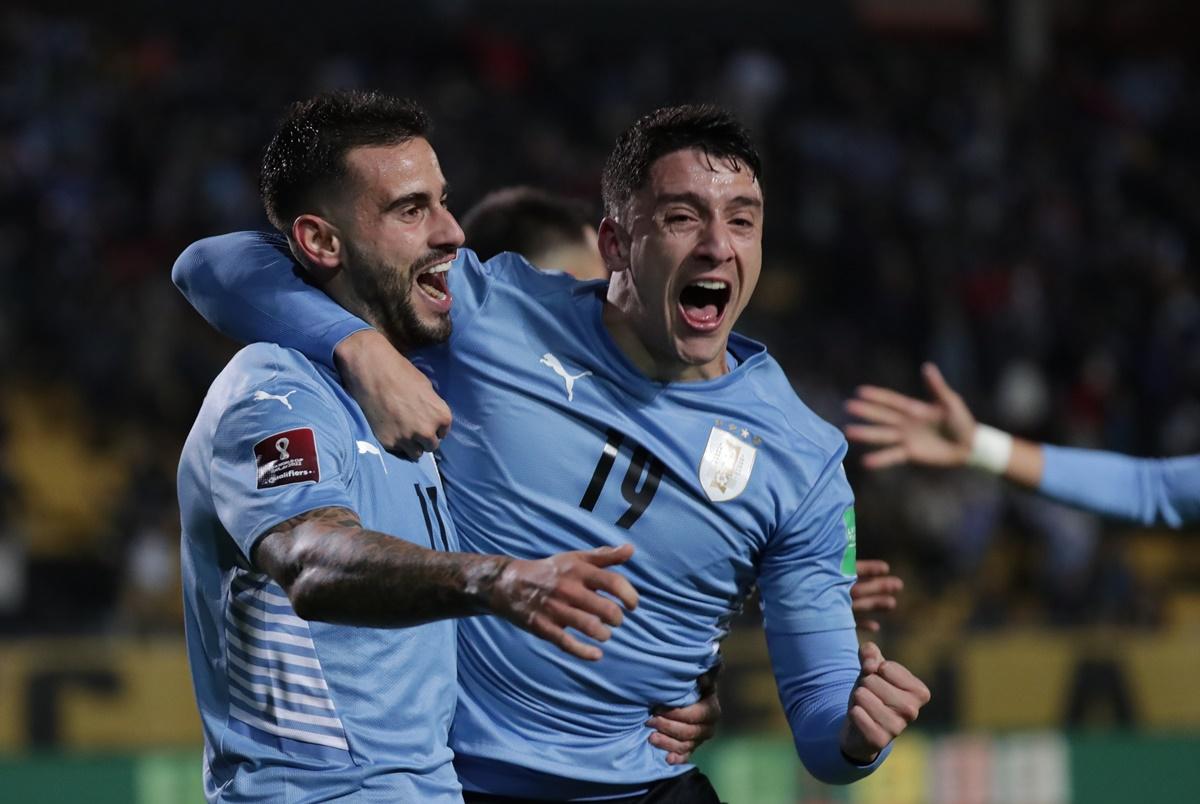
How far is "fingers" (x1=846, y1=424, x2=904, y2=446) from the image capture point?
446 cm

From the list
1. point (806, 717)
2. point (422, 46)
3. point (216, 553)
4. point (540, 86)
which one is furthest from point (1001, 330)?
point (216, 553)

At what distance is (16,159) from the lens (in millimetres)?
11641

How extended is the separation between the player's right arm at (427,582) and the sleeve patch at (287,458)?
8 cm

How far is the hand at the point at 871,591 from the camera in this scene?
12.6 ft

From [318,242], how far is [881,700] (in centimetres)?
140

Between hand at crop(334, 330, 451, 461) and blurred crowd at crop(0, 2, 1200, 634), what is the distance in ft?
Result: 20.1

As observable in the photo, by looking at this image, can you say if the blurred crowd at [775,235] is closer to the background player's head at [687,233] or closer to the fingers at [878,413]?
the fingers at [878,413]

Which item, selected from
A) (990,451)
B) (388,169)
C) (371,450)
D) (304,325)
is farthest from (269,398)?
(990,451)

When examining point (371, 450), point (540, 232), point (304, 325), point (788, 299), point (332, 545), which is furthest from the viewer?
point (788, 299)

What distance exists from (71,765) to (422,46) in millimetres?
9524

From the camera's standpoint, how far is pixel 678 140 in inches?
137

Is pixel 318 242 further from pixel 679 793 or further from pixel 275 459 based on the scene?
pixel 679 793

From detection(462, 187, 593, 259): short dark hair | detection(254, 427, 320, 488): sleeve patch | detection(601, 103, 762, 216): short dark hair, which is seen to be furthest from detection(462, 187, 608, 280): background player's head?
detection(254, 427, 320, 488): sleeve patch

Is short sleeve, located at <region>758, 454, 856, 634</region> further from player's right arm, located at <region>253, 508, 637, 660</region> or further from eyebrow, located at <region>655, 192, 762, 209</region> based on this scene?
player's right arm, located at <region>253, 508, 637, 660</region>
